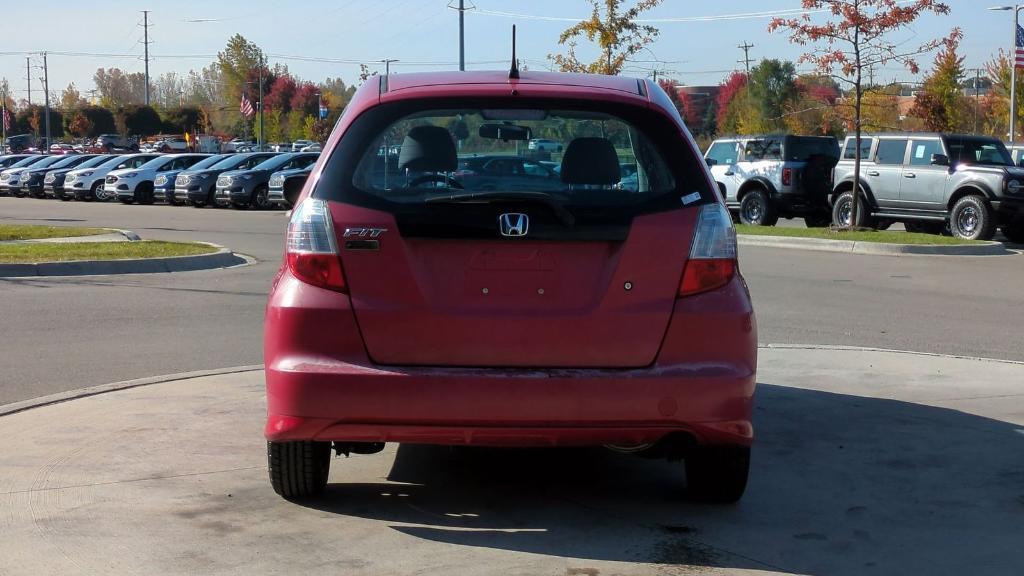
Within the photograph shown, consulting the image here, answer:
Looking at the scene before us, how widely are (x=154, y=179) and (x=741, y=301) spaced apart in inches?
1421

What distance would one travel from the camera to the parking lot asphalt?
9242mm

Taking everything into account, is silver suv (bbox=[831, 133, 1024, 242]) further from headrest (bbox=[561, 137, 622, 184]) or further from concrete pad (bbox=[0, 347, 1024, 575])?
headrest (bbox=[561, 137, 622, 184])

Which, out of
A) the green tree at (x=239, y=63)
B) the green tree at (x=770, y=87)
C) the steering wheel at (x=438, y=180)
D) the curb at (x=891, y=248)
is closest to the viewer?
the steering wheel at (x=438, y=180)

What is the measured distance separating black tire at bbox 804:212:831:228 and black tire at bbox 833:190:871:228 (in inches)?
62.2

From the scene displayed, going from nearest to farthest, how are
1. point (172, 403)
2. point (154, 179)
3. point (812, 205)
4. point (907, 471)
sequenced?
1. point (907, 471)
2. point (172, 403)
3. point (812, 205)
4. point (154, 179)

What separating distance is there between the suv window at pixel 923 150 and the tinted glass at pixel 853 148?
3.10 feet

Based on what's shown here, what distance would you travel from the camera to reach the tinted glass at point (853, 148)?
23812 millimetres

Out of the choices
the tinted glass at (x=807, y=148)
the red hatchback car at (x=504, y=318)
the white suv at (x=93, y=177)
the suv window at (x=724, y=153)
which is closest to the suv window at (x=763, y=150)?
the tinted glass at (x=807, y=148)

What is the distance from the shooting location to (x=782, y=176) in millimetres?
24750

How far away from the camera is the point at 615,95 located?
4.99 meters

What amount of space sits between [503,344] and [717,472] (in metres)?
1.19

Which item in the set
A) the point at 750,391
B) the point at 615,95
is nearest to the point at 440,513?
the point at 750,391

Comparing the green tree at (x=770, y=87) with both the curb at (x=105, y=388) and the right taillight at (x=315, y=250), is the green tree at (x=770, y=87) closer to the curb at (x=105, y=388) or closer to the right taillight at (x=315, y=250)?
the curb at (x=105, y=388)

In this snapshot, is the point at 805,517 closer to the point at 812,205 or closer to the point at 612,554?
the point at 612,554
